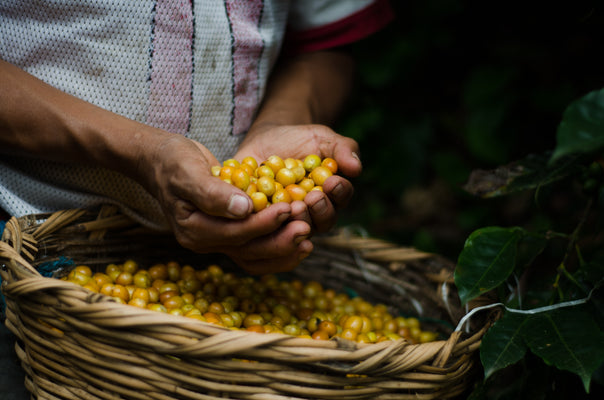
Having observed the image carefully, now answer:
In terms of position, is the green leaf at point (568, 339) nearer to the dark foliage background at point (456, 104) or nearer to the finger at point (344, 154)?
the finger at point (344, 154)

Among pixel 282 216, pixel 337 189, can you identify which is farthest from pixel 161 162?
pixel 337 189

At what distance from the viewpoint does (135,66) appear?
1388 millimetres

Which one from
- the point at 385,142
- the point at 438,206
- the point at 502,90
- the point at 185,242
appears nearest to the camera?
the point at 185,242

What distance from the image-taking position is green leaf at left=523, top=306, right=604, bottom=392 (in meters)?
0.98

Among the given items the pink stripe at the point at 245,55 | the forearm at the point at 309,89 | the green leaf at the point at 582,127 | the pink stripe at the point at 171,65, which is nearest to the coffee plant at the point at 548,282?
the green leaf at the point at 582,127

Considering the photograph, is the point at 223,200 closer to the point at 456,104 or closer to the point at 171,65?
the point at 171,65

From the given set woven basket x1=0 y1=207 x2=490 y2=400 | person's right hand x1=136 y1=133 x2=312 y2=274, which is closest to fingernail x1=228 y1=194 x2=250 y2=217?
person's right hand x1=136 y1=133 x2=312 y2=274

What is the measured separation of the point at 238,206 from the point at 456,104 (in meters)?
2.55

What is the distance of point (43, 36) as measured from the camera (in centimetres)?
133

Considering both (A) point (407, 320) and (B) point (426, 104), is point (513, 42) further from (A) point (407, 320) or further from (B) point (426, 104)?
(A) point (407, 320)

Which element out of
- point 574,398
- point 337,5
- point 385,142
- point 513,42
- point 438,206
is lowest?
point 438,206

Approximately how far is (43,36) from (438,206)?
2.82 meters

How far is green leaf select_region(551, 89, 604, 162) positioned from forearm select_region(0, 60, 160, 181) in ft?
2.91

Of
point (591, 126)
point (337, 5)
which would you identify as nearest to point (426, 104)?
point (337, 5)
